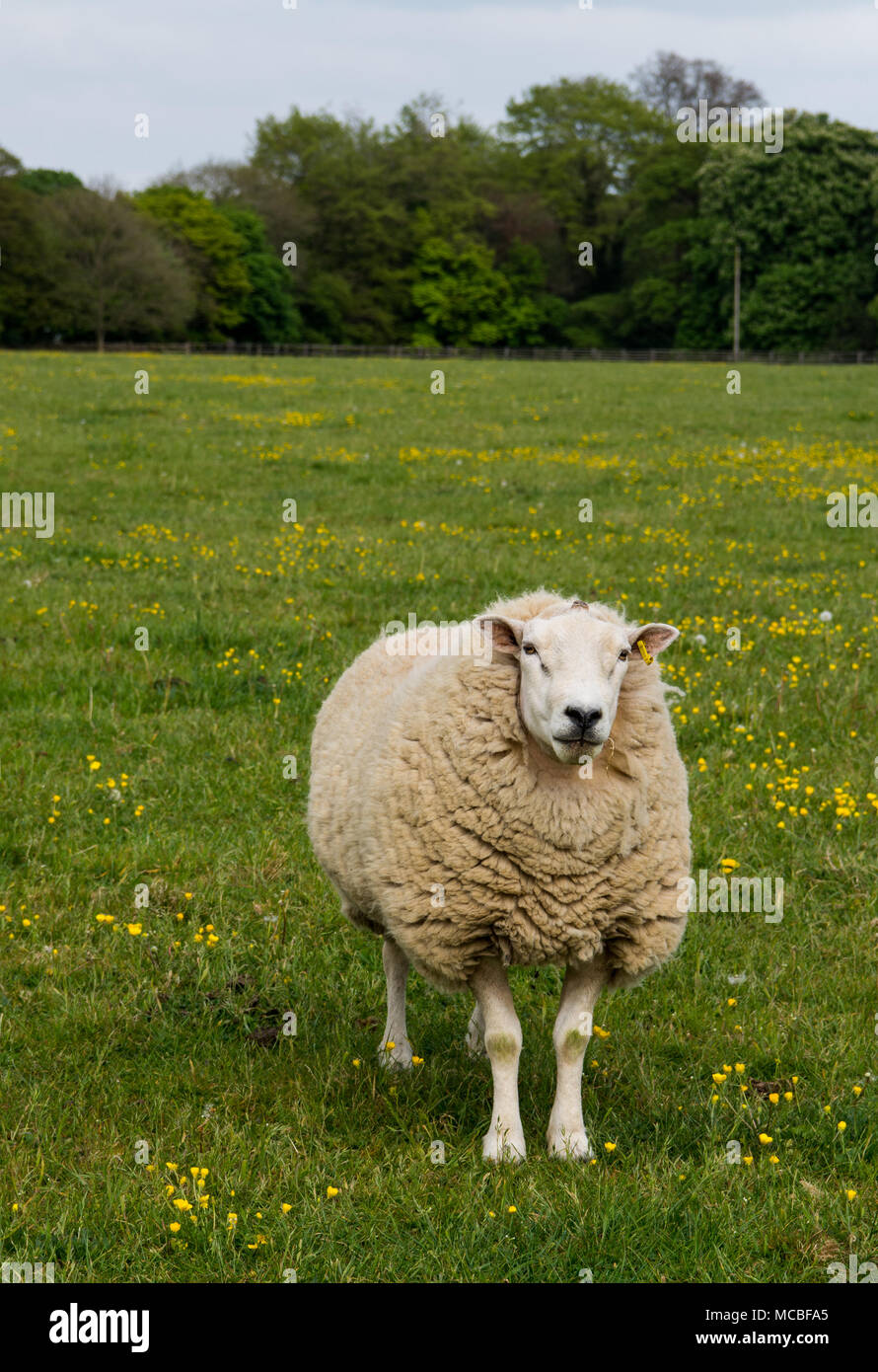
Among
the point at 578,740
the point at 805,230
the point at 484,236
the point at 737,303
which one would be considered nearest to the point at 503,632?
the point at 578,740

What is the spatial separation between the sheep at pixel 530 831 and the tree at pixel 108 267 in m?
58.1

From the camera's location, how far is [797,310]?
6525 centimetres

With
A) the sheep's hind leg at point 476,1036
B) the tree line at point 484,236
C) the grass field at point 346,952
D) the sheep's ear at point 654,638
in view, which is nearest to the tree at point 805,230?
the tree line at point 484,236

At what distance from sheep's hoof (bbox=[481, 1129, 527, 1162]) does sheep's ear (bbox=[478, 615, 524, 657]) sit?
152 cm

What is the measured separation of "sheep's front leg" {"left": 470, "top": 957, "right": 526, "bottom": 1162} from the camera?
379 centimetres

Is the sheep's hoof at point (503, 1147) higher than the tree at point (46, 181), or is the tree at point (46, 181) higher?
the tree at point (46, 181)

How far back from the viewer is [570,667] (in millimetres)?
3660

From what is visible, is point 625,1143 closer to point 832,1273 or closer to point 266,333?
point 832,1273

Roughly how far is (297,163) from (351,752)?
85.7 metres

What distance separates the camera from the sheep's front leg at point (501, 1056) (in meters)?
3.79

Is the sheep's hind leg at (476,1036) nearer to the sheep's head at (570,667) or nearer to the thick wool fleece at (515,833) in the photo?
the thick wool fleece at (515,833)

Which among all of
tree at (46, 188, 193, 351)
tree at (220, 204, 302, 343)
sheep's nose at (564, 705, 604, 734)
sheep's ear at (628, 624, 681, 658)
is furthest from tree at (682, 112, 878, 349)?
sheep's nose at (564, 705, 604, 734)

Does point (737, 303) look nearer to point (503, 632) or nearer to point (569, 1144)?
point (503, 632)

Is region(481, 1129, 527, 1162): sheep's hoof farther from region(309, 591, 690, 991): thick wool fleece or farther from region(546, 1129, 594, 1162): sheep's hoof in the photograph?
region(309, 591, 690, 991): thick wool fleece
